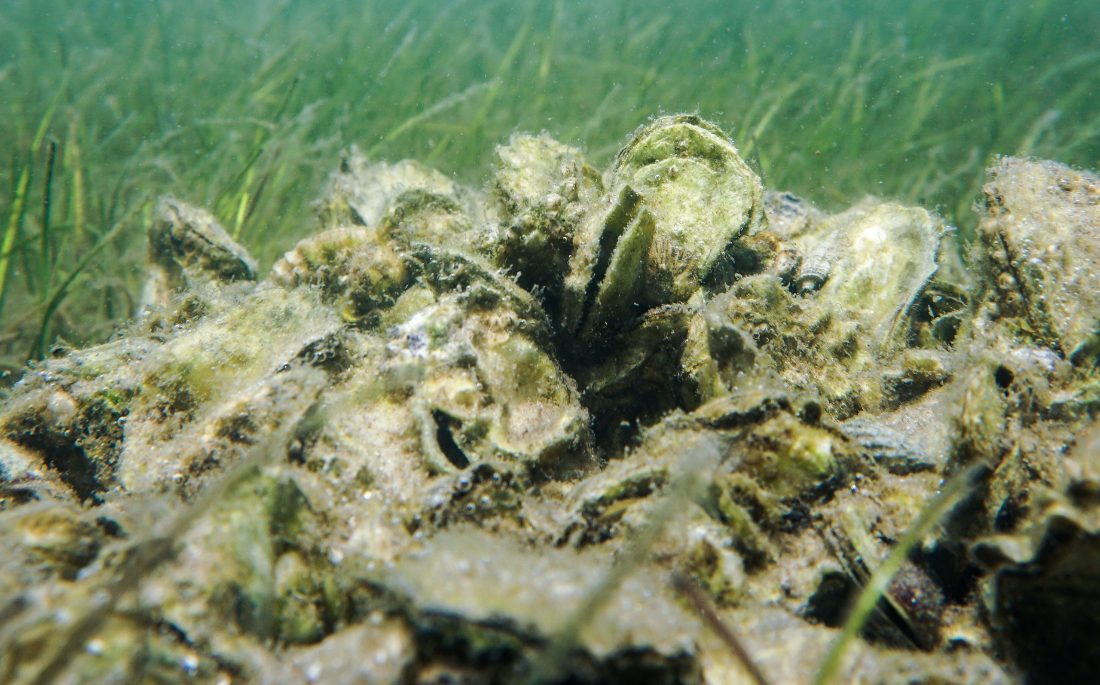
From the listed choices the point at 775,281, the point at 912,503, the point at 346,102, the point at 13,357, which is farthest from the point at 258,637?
the point at 346,102

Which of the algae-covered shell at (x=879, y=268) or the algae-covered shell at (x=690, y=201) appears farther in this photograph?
the algae-covered shell at (x=879, y=268)

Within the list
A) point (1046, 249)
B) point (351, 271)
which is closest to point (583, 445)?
point (351, 271)

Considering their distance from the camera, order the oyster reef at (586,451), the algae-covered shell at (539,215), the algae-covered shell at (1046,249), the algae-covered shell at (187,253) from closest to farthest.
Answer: the oyster reef at (586,451) → the algae-covered shell at (1046,249) → the algae-covered shell at (539,215) → the algae-covered shell at (187,253)

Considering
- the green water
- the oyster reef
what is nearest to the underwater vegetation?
the oyster reef

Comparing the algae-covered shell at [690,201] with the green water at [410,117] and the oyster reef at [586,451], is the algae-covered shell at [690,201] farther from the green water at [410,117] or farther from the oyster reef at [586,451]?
the green water at [410,117]

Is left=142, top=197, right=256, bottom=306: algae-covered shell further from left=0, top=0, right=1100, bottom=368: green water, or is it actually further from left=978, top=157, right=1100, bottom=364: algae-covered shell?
left=978, top=157, right=1100, bottom=364: algae-covered shell

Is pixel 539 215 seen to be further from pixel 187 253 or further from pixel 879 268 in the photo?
pixel 187 253

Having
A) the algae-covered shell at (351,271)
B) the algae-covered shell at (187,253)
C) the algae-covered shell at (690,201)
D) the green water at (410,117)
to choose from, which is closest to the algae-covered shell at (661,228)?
the algae-covered shell at (690,201)

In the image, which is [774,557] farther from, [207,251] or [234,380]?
[207,251]
